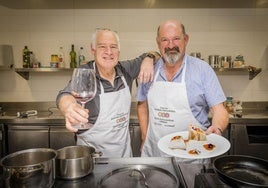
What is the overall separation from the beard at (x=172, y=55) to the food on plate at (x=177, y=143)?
0.57m

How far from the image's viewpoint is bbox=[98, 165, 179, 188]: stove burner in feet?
2.95

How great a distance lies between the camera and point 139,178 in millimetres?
940

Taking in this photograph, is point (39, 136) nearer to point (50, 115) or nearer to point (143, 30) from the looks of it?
point (50, 115)

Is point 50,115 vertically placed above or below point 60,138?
above

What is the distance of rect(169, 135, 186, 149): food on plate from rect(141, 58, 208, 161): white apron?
1.16 ft

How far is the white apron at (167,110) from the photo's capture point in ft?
5.15

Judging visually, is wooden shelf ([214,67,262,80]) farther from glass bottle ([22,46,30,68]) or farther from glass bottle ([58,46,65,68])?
glass bottle ([22,46,30,68])

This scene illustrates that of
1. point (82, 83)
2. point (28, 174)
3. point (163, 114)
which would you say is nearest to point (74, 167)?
point (28, 174)

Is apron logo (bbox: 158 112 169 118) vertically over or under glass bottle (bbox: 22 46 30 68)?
under

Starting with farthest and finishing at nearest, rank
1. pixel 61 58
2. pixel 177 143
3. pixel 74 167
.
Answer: pixel 61 58 < pixel 177 143 < pixel 74 167

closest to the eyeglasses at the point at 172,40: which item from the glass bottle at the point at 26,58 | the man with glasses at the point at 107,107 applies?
the man with glasses at the point at 107,107

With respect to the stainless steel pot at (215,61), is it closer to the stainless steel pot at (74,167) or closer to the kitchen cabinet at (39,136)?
the kitchen cabinet at (39,136)

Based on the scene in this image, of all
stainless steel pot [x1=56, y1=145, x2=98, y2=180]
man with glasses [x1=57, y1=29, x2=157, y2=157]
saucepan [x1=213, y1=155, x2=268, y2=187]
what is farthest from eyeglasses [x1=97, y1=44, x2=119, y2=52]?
saucepan [x1=213, y1=155, x2=268, y2=187]

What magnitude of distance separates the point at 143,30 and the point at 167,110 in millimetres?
1639
